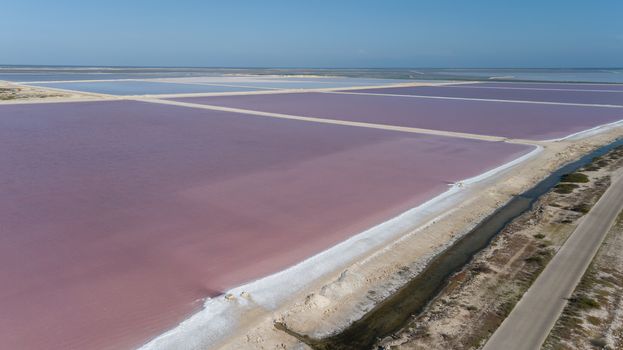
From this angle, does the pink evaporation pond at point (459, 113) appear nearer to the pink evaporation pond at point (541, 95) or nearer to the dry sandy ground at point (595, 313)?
the pink evaporation pond at point (541, 95)

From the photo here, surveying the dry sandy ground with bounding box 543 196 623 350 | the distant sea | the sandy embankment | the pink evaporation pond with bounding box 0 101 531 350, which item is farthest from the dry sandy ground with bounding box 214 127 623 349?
the distant sea

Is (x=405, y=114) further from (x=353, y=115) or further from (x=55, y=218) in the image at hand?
(x=55, y=218)

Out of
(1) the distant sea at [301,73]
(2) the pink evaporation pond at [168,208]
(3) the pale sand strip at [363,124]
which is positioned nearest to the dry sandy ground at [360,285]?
(2) the pink evaporation pond at [168,208]

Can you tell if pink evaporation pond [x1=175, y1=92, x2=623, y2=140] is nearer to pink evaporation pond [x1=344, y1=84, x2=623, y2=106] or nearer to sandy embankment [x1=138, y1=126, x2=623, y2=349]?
pink evaporation pond [x1=344, y1=84, x2=623, y2=106]

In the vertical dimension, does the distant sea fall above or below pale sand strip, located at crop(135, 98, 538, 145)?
above

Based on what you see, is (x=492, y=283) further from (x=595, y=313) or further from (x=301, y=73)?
(x=301, y=73)

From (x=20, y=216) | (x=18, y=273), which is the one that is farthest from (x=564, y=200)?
(x=20, y=216)
